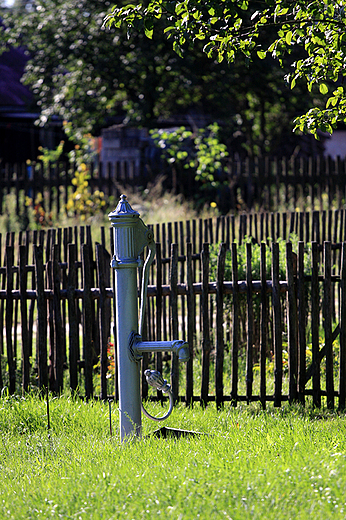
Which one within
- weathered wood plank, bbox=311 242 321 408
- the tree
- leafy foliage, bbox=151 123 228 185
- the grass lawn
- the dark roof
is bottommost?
the grass lawn

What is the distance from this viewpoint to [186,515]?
219 cm

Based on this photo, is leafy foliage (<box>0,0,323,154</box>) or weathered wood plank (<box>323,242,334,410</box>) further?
leafy foliage (<box>0,0,323,154</box>)

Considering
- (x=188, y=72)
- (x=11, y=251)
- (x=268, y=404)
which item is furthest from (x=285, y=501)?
(x=188, y=72)

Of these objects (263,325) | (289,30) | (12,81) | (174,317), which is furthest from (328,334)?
(12,81)

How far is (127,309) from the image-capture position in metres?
3.11

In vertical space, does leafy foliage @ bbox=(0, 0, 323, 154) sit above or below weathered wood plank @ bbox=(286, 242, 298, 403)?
above

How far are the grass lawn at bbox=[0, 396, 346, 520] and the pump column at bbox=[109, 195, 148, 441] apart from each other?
0.47 feet

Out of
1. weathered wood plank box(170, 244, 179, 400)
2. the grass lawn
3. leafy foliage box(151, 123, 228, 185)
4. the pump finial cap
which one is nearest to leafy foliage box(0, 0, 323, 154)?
leafy foliage box(151, 123, 228, 185)

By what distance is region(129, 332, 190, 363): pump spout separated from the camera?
297cm

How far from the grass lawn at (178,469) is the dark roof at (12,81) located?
Result: 18.8 meters

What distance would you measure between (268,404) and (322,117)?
202 cm

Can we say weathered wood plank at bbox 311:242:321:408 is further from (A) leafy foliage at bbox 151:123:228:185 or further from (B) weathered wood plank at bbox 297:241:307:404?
(A) leafy foliage at bbox 151:123:228:185

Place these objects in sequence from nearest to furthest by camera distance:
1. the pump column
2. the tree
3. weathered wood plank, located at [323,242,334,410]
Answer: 1. the pump column
2. the tree
3. weathered wood plank, located at [323,242,334,410]

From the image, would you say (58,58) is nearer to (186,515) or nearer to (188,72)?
(188,72)
